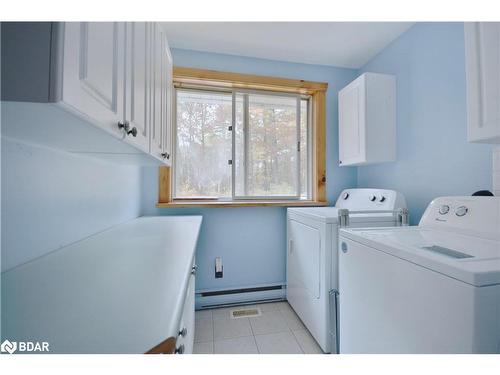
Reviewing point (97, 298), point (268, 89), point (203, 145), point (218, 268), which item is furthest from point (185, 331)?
point (268, 89)

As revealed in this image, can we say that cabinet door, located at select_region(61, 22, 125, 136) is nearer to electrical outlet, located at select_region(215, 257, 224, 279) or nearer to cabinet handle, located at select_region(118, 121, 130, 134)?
cabinet handle, located at select_region(118, 121, 130, 134)

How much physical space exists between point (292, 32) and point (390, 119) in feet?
3.95

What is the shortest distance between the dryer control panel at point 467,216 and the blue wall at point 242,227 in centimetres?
127

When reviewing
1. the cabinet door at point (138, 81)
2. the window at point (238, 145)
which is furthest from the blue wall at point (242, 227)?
the cabinet door at point (138, 81)

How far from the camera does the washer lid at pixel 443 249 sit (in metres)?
0.62

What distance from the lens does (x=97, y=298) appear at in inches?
21.2

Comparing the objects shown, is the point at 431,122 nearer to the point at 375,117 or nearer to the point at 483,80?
the point at 375,117

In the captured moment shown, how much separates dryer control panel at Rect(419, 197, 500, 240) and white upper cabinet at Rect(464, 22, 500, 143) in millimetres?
302

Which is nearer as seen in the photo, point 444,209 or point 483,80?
point 483,80

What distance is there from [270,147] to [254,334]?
1812 millimetres

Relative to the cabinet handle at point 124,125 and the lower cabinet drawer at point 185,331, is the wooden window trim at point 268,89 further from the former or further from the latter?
the cabinet handle at point 124,125

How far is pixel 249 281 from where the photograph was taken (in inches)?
87.9

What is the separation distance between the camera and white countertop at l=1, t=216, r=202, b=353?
0.40 m
